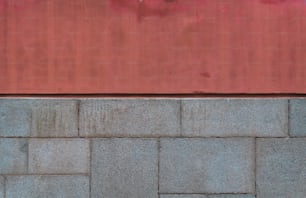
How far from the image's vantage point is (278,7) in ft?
24.4

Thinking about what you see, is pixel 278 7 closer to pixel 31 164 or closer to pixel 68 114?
pixel 68 114

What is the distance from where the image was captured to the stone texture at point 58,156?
7.41m

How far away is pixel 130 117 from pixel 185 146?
63 cm

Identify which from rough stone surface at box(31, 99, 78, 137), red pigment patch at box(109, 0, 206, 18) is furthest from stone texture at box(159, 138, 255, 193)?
red pigment patch at box(109, 0, 206, 18)

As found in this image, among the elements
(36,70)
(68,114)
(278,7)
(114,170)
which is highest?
(278,7)

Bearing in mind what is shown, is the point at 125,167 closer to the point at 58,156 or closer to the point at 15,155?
the point at 58,156

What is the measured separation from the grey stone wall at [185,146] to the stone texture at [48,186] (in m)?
0.01

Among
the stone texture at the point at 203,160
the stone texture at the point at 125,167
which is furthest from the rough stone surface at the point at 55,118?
the stone texture at the point at 203,160

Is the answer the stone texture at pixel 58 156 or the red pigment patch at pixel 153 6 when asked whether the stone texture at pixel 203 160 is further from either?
the red pigment patch at pixel 153 6

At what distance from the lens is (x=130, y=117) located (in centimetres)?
740

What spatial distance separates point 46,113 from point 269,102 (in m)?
2.27

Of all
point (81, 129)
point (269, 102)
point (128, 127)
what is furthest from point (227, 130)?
point (81, 129)

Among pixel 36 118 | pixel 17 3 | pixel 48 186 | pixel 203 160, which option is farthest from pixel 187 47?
pixel 48 186

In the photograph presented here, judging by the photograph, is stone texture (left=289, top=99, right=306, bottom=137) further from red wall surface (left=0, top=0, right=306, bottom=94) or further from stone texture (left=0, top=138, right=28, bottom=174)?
stone texture (left=0, top=138, right=28, bottom=174)
